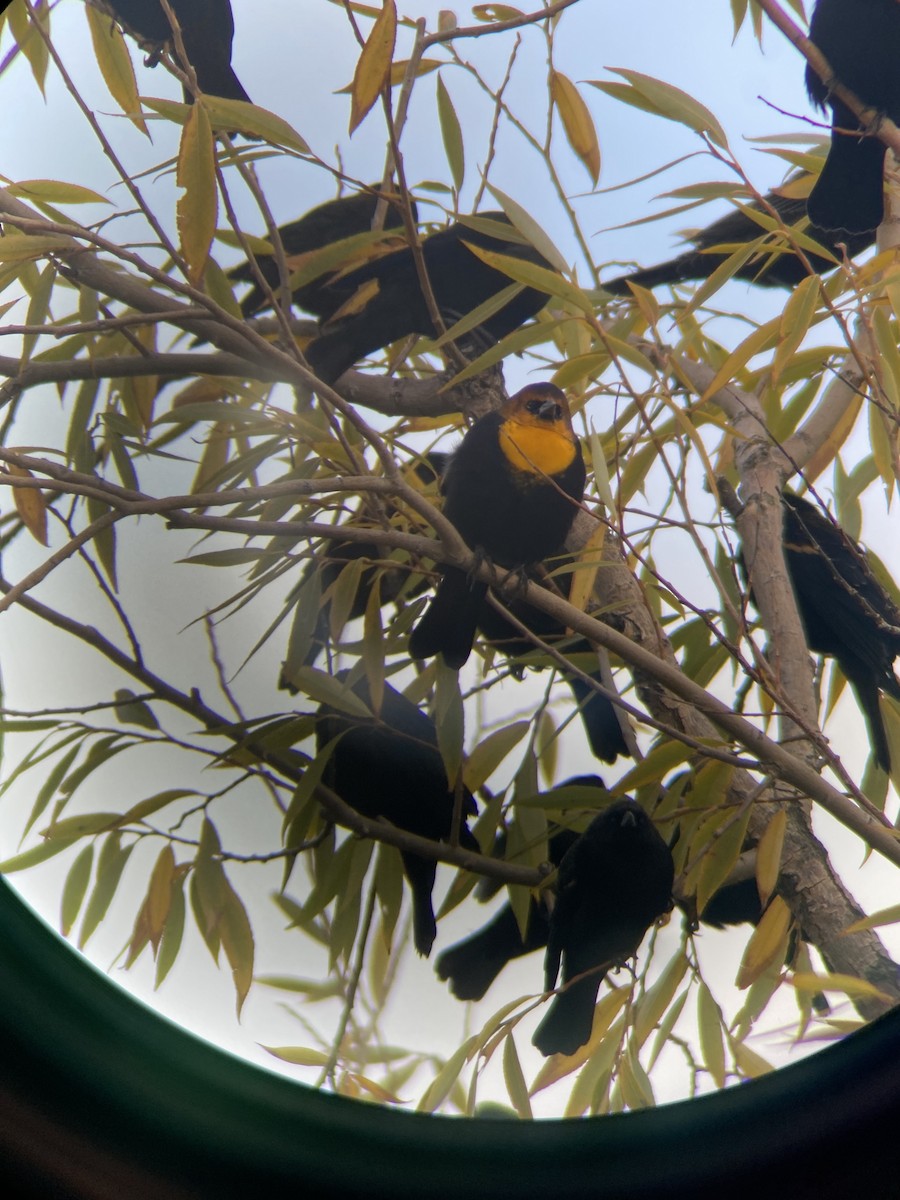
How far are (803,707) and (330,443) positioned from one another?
0.22 metres

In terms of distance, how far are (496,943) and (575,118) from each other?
11.0 inches

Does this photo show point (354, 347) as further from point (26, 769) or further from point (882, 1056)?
point (882, 1056)

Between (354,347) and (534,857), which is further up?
(354,347)

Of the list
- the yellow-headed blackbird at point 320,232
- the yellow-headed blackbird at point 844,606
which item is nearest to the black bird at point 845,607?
the yellow-headed blackbird at point 844,606

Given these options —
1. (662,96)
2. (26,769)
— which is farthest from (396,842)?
(662,96)

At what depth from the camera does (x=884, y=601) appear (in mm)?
399

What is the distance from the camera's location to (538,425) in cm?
36

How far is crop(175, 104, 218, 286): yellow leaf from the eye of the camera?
0.31 meters

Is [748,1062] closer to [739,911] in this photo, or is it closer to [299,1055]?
[739,911]

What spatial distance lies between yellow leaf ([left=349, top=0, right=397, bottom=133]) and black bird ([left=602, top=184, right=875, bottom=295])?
97 mm

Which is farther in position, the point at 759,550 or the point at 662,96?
the point at 759,550

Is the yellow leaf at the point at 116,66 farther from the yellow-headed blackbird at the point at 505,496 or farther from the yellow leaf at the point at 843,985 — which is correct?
the yellow leaf at the point at 843,985

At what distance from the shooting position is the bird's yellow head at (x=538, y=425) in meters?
0.35

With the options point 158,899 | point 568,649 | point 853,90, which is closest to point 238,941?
point 158,899
